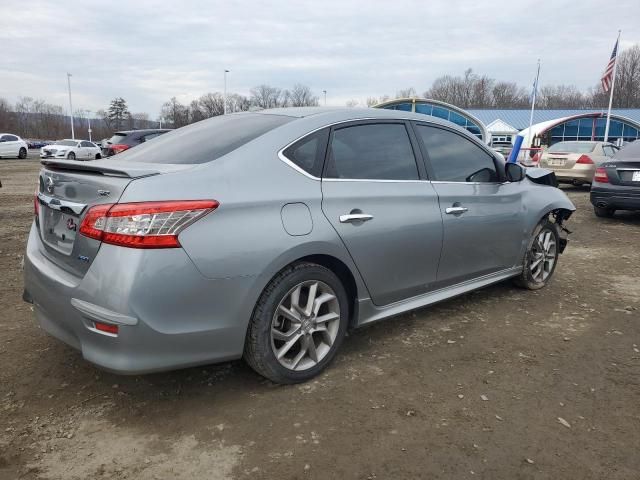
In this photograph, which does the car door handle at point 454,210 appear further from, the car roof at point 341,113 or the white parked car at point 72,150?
the white parked car at point 72,150

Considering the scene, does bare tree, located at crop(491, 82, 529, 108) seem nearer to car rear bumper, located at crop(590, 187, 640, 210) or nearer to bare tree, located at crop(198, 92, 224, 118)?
bare tree, located at crop(198, 92, 224, 118)

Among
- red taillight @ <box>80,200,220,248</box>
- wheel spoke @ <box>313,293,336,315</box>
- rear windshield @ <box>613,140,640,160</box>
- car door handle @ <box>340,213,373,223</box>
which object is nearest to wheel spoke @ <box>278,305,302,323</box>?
wheel spoke @ <box>313,293,336,315</box>

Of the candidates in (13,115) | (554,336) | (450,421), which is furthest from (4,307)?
(13,115)

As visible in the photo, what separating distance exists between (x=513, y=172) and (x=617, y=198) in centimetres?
527

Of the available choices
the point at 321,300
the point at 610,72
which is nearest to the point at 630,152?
the point at 321,300

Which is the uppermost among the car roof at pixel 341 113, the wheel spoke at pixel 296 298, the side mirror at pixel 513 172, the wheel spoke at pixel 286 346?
the car roof at pixel 341 113

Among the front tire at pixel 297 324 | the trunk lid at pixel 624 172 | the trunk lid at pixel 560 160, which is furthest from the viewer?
the trunk lid at pixel 560 160

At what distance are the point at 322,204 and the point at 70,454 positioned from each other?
5.70 feet

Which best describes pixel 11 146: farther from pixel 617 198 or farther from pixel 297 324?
pixel 297 324

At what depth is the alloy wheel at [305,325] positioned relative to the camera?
2789 millimetres

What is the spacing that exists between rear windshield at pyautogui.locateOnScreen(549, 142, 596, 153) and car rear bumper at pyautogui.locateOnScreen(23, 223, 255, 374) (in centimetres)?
1382

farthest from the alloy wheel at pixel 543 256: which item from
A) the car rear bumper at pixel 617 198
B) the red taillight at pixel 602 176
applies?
the red taillight at pixel 602 176

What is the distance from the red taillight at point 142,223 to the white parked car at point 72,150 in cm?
2674

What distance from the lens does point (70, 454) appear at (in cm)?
228
